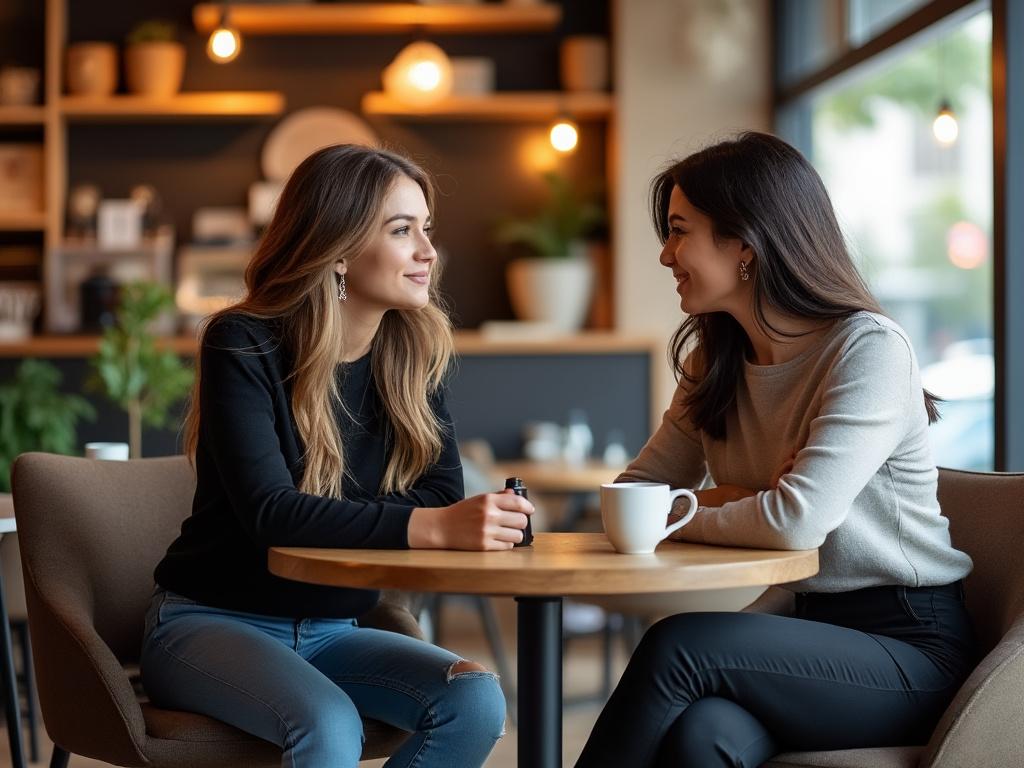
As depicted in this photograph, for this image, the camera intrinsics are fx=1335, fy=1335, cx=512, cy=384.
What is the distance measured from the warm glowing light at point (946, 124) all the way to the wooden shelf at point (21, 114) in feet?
11.5

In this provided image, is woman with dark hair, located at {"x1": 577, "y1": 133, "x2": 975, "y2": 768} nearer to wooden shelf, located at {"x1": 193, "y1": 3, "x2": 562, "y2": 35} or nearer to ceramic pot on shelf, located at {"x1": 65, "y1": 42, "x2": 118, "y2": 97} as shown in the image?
wooden shelf, located at {"x1": 193, "y1": 3, "x2": 562, "y2": 35}

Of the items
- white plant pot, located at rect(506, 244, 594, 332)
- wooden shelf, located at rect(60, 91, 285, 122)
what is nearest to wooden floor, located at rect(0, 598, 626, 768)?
white plant pot, located at rect(506, 244, 594, 332)

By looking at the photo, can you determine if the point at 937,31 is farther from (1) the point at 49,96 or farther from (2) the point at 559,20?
(1) the point at 49,96

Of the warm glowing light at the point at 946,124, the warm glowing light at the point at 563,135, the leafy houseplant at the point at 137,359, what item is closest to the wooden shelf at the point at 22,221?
the leafy houseplant at the point at 137,359

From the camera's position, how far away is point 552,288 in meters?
5.46

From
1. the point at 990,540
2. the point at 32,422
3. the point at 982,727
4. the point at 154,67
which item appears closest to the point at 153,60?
the point at 154,67

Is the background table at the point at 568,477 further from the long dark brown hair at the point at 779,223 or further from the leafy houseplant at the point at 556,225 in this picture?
the long dark brown hair at the point at 779,223

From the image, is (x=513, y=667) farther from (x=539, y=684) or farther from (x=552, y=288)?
(x=539, y=684)

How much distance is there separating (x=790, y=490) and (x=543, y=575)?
407 millimetres

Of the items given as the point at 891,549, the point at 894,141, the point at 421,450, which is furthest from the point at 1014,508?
the point at 894,141

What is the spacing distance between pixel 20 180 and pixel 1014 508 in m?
4.67

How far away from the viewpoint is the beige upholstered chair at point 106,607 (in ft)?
6.11

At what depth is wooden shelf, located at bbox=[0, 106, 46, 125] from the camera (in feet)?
17.7

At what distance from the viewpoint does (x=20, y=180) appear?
559cm
